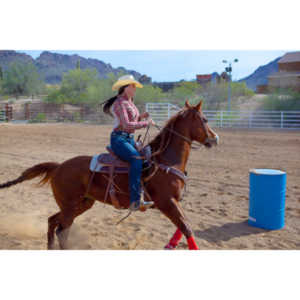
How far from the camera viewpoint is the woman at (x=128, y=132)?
374 centimetres

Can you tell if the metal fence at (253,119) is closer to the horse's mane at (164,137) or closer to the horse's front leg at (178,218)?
the horse's mane at (164,137)

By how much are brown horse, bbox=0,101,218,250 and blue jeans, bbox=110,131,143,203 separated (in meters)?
0.19

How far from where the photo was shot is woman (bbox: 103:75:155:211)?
3.74m

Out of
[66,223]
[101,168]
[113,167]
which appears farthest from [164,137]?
[66,223]

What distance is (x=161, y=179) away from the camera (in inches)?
151

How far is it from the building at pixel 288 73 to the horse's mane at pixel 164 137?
894 inches

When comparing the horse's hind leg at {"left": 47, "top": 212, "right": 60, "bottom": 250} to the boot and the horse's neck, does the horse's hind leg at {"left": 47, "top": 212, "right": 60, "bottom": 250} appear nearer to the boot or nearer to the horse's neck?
the boot

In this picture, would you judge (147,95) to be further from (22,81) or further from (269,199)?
(269,199)

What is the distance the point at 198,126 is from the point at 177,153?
0.43 m

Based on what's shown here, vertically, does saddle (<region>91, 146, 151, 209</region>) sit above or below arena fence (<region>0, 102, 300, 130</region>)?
below

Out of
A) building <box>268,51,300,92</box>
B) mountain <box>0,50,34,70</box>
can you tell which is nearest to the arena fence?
mountain <box>0,50,34,70</box>

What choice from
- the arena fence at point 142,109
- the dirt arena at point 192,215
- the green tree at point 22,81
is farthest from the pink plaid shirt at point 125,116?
the green tree at point 22,81

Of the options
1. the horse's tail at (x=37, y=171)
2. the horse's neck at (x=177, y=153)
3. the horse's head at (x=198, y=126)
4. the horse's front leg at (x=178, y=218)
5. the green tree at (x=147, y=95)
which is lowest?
the horse's front leg at (x=178, y=218)
